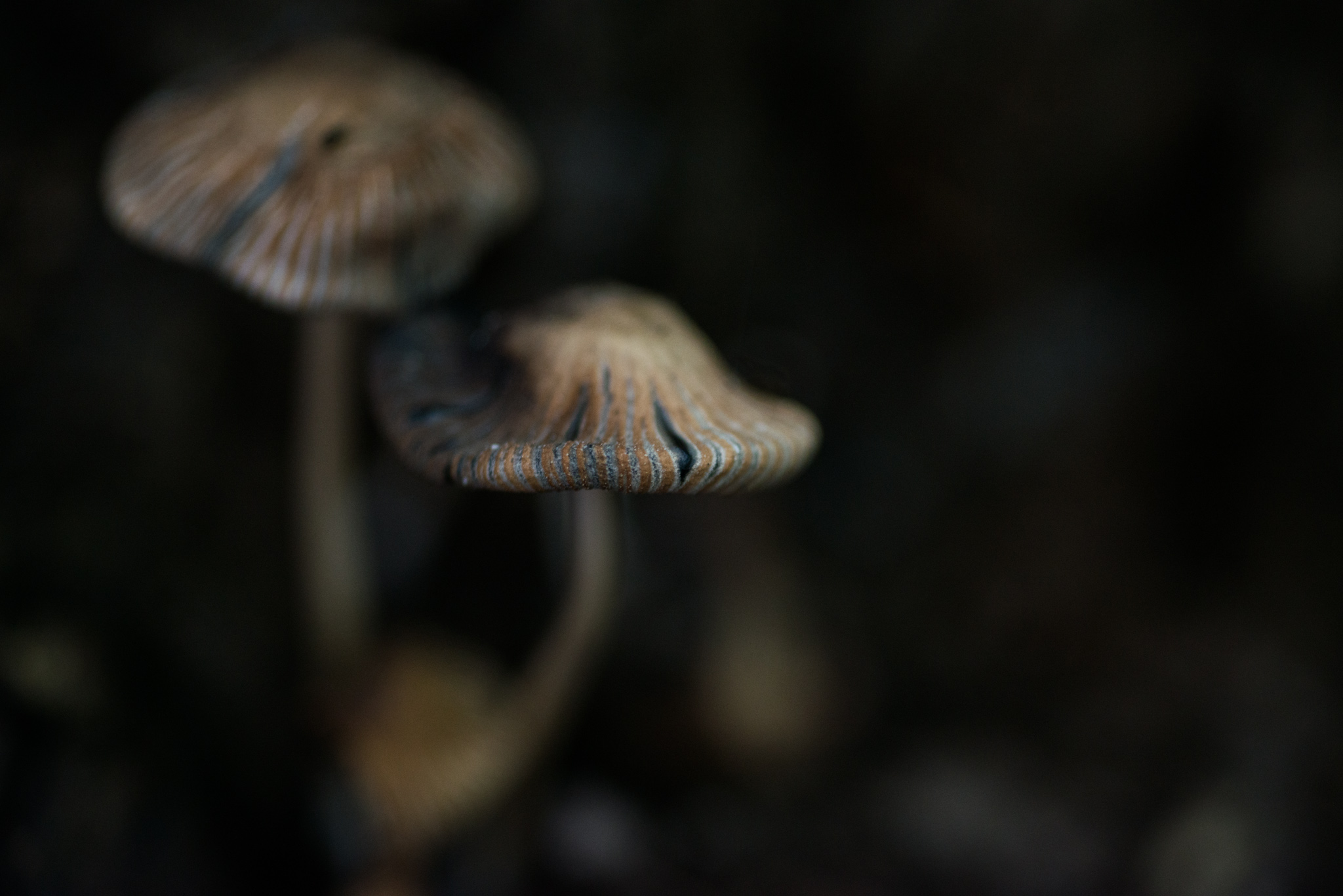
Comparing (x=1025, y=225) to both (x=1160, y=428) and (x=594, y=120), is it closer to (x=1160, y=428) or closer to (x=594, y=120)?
(x=1160, y=428)

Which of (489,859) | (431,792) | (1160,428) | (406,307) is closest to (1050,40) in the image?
(1160,428)

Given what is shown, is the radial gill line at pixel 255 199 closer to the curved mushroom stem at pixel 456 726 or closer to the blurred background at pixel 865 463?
the blurred background at pixel 865 463

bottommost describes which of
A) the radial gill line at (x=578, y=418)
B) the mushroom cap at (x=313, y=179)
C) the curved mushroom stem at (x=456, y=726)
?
the curved mushroom stem at (x=456, y=726)

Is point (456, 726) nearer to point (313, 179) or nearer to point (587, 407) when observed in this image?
point (587, 407)

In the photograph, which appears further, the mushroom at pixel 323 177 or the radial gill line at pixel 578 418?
the mushroom at pixel 323 177

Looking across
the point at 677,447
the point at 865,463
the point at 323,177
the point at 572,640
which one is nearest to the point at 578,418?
the point at 677,447

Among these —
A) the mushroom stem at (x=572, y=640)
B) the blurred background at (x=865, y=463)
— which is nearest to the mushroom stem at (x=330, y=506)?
the blurred background at (x=865, y=463)


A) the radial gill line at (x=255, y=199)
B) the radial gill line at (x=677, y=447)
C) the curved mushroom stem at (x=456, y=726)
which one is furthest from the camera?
the curved mushroom stem at (x=456, y=726)
